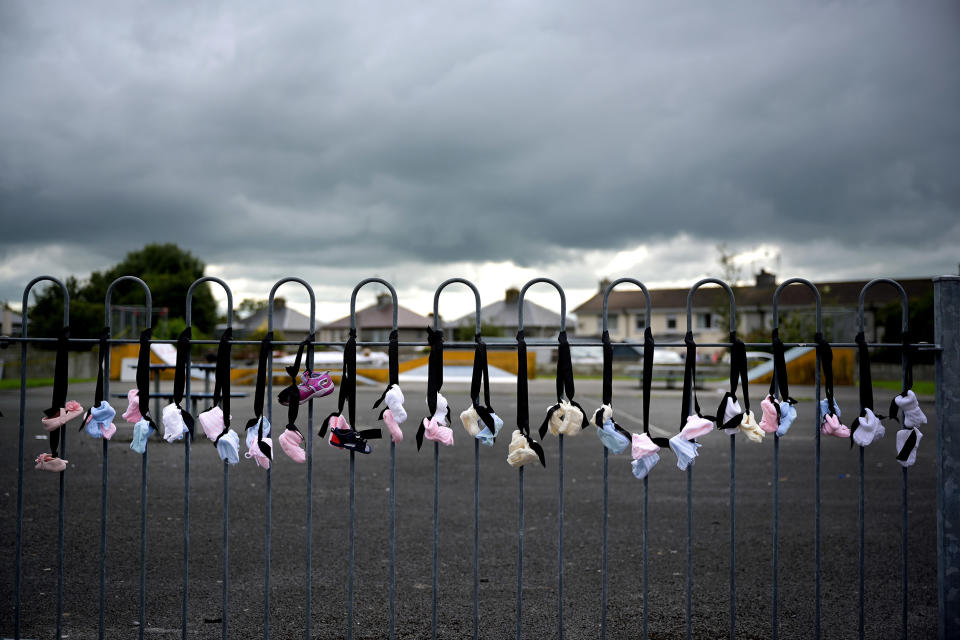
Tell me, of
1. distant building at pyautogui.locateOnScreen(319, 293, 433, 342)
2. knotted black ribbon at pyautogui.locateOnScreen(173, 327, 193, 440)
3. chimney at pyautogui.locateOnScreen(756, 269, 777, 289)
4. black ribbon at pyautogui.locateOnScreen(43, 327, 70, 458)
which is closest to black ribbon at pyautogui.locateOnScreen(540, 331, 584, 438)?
knotted black ribbon at pyautogui.locateOnScreen(173, 327, 193, 440)

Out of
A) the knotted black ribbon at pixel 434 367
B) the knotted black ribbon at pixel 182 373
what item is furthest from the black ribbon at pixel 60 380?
the knotted black ribbon at pixel 434 367

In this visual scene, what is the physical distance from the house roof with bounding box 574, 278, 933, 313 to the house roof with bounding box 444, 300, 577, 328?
13.0 ft

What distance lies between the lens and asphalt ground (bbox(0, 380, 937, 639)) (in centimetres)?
362

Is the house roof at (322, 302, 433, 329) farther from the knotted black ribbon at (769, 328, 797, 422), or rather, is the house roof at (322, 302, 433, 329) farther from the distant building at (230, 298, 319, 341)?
the knotted black ribbon at (769, 328, 797, 422)

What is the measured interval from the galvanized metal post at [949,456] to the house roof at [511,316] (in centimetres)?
6687

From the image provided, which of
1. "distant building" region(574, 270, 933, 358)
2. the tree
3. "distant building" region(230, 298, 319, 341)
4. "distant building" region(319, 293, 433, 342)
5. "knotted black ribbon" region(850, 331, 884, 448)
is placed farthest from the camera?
"distant building" region(230, 298, 319, 341)

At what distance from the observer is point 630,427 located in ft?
39.0

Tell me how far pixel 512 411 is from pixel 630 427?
305 centimetres

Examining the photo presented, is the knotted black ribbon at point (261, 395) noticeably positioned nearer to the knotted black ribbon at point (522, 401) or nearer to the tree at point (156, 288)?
the knotted black ribbon at point (522, 401)

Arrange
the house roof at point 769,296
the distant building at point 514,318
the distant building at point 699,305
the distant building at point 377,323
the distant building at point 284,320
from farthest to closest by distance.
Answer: the distant building at point 284,320 < the distant building at point 377,323 < the distant building at point 514,318 < the distant building at point 699,305 < the house roof at point 769,296

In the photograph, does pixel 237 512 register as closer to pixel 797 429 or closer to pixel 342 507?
pixel 342 507

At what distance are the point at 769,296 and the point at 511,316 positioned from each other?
2560 cm

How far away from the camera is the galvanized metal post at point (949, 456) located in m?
2.79

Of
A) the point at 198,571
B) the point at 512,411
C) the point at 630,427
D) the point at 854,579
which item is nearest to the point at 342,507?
the point at 198,571
